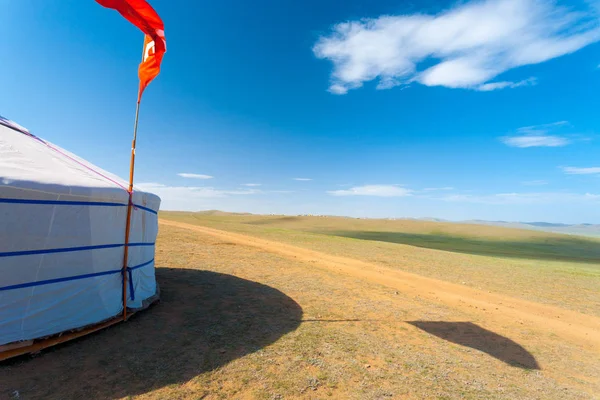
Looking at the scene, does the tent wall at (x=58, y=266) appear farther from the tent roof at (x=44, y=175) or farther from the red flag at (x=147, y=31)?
the red flag at (x=147, y=31)

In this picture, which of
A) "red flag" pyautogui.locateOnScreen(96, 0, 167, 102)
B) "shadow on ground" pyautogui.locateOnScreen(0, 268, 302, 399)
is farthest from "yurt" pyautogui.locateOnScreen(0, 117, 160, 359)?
"red flag" pyautogui.locateOnScreen(96, 0, 167, 102)

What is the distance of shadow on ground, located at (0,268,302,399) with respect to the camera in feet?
12.7

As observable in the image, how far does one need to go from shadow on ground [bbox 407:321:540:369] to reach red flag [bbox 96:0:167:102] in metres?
8.03

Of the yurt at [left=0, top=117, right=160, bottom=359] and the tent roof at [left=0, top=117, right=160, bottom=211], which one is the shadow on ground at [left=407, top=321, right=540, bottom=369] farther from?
the tent roof at [left=0, top=117, right=160, bottom=211]

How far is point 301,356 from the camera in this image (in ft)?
16.6

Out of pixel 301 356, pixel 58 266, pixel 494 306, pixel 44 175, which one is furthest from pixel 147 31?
pixel 494 306

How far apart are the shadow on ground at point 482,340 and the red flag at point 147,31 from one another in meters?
8.03

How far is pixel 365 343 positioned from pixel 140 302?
4760 mm

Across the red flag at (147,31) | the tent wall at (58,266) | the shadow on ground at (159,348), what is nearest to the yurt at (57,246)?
the tent wall at (58,266)

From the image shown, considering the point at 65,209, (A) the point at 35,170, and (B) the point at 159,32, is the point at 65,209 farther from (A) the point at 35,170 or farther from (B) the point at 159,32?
(B) the point at 159,32

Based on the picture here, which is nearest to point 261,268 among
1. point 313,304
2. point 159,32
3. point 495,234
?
point 313,304

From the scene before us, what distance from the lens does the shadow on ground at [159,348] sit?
388 cm

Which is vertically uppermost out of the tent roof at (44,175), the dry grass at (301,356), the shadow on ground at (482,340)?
the tent roof at (44,175)

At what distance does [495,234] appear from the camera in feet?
170
